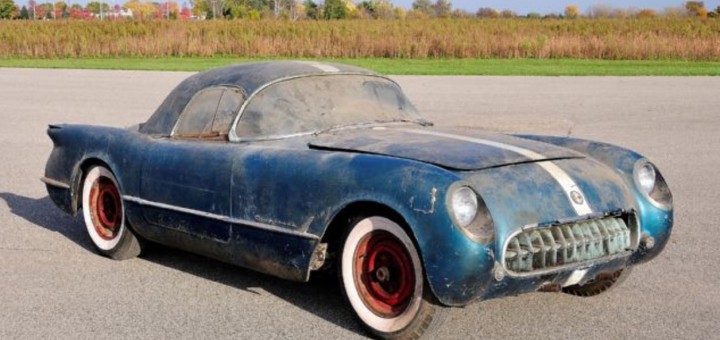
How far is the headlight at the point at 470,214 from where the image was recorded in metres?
4.32

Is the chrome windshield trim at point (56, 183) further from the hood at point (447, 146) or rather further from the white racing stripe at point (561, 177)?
the white racing stripe at point (561, 177)

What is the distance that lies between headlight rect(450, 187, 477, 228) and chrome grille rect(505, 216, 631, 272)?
0.70ft

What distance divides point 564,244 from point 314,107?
1.86 metres

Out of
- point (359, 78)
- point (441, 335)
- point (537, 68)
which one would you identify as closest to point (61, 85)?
point (537, 68)

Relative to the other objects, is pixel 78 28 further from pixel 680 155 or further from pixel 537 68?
pixel 680 155

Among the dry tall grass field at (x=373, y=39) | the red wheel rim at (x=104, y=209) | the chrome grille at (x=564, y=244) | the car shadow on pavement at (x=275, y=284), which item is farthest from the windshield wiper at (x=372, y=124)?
the dry tall grass field at (x=373, y=39)

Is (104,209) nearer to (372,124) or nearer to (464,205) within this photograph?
(372,124)

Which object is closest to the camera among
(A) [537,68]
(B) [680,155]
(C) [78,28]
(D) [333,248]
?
(D) [333,248]

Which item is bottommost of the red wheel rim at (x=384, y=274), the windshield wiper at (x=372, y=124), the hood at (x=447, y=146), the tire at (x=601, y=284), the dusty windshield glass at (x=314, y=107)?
the tire at (x=601, y=284)

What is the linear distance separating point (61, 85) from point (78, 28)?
1645cm

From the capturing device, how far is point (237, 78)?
6.01m

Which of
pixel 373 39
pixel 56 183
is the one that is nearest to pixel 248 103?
pixel 56 183

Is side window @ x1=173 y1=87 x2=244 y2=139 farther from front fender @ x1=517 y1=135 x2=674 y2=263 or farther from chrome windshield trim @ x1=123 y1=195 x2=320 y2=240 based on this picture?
front fender @ x1=517 y1=135 x2=674 y2=263

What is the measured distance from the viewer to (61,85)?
22078mm
